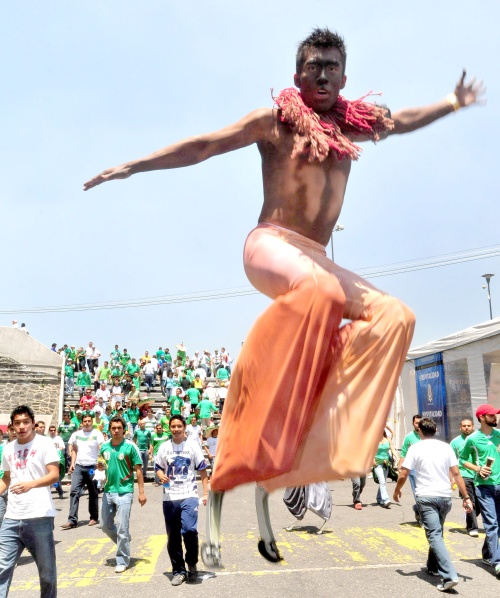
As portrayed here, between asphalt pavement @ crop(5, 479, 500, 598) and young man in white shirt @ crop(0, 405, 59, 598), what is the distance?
125cm

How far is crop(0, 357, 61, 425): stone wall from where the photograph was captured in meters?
22.0

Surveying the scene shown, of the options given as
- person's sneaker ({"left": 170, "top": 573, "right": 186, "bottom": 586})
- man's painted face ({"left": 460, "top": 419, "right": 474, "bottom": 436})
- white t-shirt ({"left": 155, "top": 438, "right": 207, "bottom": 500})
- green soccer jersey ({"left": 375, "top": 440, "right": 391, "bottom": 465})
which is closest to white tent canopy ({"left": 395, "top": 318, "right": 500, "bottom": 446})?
green soccer jersey ({"left": 375, "top": 440, "right": 391, "bottom": 465})

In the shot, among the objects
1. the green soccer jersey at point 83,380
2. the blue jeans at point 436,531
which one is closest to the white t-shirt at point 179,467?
the blue jeans at point 436,531

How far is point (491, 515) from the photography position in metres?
7.46

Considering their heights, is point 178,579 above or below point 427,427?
below

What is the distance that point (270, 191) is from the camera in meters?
2.58

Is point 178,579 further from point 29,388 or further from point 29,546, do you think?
point 29,388

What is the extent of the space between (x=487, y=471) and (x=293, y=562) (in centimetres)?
247

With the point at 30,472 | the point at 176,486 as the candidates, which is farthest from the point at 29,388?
the point at 30,472

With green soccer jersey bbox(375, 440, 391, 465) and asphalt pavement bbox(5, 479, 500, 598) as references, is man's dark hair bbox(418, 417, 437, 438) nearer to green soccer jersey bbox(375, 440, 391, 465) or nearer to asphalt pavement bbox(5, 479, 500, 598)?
asphalt pavement bbox(5, 479, 500, 598)

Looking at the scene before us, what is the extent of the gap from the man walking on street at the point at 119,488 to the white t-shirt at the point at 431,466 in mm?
3260

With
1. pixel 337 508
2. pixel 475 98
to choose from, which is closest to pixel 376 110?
pixel 475 98

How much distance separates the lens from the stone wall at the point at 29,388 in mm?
22047

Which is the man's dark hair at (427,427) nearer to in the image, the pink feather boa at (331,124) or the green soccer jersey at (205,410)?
the pink feather boa at (331,124)
